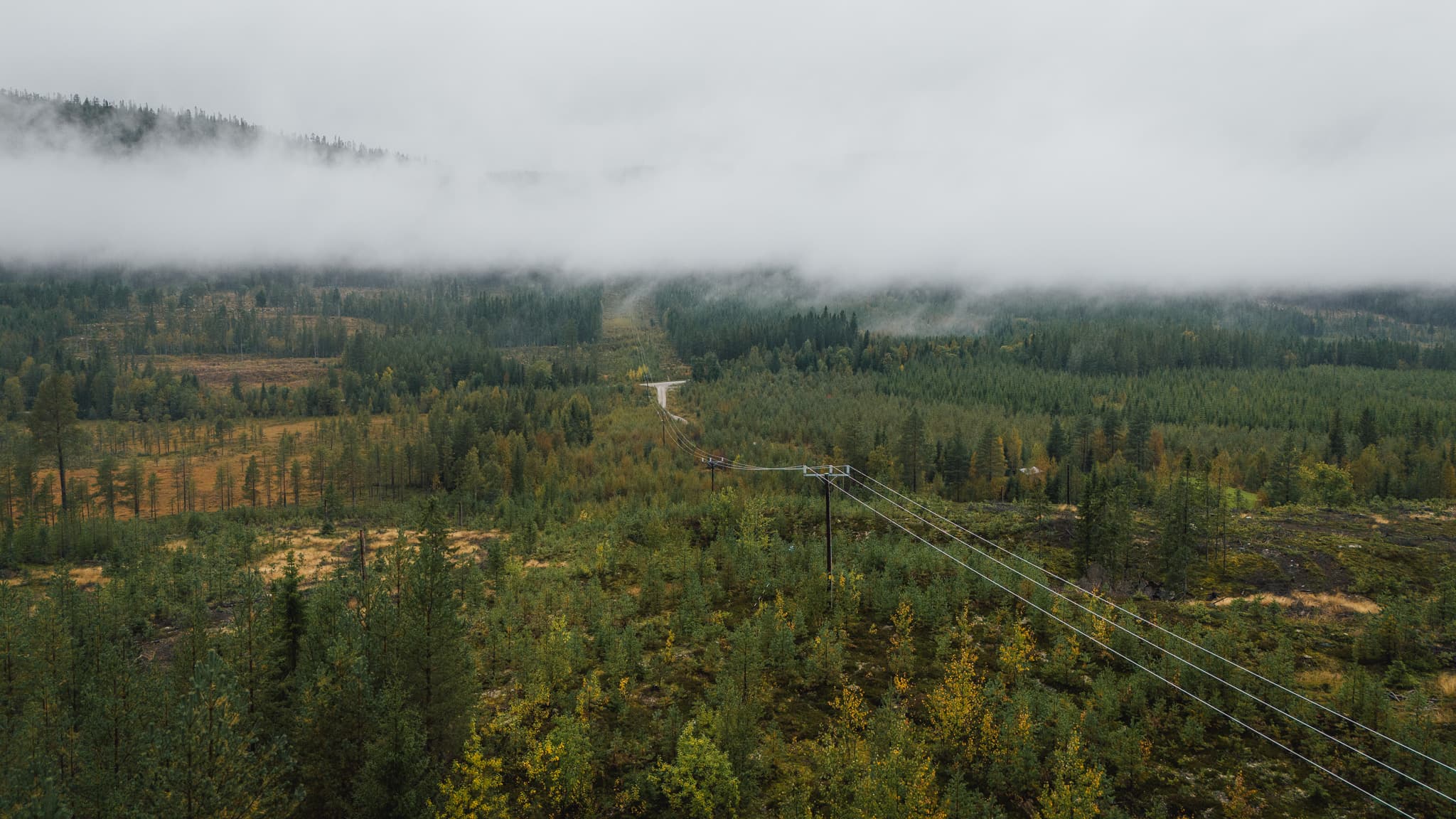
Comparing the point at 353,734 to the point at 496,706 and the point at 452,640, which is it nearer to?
the point at 452,640

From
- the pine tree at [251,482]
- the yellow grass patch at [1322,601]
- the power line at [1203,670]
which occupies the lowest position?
the pine tree at [251,482]

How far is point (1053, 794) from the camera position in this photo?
20.1 m

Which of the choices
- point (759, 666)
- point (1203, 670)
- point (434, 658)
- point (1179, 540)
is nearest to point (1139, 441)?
point (1179, 540)

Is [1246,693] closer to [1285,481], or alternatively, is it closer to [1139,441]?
[1285,481]

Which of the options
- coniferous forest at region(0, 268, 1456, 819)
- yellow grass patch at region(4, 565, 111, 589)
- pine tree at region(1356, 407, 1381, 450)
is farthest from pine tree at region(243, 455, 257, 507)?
pine tree at region(1356, 407, 1381, 450)

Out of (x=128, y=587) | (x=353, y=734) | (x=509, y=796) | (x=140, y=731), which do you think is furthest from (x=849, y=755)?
(x=128, y=587)

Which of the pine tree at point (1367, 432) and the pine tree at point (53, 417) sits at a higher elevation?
the pine tree at point (53, 417)

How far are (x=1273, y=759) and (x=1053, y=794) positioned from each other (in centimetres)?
1266

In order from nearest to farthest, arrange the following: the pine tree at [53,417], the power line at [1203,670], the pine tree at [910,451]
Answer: the power line at [1203,670] < the pine tree at [53,417] < the pine tree at [910,451]

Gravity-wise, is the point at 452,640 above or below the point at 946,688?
above

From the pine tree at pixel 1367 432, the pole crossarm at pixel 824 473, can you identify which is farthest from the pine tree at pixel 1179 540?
the pine tree at pixel 1367 432

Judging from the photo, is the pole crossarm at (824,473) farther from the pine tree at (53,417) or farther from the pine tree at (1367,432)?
the pine tree at (1367,432)

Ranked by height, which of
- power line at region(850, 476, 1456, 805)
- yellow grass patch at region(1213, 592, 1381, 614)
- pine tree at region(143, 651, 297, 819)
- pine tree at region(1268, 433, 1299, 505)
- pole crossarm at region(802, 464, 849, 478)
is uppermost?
pole crossarm at region(802, 464, 849, 478)

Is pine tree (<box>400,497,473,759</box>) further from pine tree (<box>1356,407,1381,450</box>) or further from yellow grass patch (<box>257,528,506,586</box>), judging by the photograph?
pine tree (<box>1356,407,1381,450</box>)
